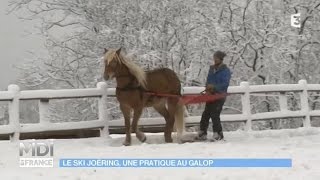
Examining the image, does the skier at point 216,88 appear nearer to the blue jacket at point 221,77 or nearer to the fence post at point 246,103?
the blue jacket at point 221,77

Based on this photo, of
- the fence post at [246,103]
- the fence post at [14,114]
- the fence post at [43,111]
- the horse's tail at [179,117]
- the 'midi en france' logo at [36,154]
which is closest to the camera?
the 'midi en france' logo at [36,154]

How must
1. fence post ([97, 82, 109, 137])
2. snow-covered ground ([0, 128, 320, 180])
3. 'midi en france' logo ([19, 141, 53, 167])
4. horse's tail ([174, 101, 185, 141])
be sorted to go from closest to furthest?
snow-covered ground ([0, 128, 320, 180])
'midi en france' logo ([19, 141, 53, 167])
horse's tail ([174, 101, 185, 141])
fence post ([97, 82, 109, 137])

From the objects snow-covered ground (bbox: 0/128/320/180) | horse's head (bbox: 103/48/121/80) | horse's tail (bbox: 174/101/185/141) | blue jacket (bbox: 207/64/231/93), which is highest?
horse's head (bbox: 103/48/121/80)

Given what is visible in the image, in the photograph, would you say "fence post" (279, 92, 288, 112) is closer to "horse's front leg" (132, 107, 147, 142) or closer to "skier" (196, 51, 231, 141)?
"skier" (196, 51, 231, 141)

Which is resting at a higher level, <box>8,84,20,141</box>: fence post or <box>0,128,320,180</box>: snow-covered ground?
<box>8,84,20,141</box>: fence post

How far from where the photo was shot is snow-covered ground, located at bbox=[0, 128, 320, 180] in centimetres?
646

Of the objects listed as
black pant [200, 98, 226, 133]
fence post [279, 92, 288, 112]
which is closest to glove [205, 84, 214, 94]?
black pant [200, 98, 226, 133]

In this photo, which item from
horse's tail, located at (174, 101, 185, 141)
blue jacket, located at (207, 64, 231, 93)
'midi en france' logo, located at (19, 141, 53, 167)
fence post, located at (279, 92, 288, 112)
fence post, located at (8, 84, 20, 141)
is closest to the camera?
'midi en france' logo, located at (19, 141, 53, 167)

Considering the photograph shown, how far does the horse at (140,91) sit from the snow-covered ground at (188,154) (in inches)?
17.1

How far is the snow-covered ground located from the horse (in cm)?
43

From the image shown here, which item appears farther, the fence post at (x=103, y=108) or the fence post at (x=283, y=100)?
the fence post at (x=283, y=100)

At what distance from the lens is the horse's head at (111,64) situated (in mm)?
9250

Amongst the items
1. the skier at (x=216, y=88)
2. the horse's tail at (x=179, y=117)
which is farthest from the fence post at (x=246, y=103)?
the horse's tail at (x=179, y=117)

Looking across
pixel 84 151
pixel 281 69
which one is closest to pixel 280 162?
pixel 84 151
